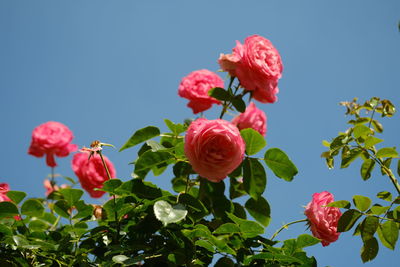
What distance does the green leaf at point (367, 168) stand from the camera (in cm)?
135

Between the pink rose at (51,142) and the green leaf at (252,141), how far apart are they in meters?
1.45

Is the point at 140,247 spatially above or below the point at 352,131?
below

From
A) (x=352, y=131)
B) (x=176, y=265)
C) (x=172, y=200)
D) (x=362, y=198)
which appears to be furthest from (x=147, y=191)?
(x=352, y=131)

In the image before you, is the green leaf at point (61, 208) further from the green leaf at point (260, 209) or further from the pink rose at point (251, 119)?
A: the pink rose at point (251, 119)

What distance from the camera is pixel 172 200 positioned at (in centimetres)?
116

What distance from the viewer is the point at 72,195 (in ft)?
4.19

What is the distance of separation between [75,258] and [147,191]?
27 centimetres

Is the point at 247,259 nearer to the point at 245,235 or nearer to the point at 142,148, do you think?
the point at 245,235

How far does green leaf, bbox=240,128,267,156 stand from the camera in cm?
121

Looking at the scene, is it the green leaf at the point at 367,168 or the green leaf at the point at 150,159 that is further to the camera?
the green leaf at the point at 367,168

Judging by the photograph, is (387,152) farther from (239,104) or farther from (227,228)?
(227,228)

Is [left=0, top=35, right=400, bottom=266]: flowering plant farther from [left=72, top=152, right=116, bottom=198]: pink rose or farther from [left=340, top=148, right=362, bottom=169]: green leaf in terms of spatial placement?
[left=72, top=152, right=116, bottom=198]: pink rose

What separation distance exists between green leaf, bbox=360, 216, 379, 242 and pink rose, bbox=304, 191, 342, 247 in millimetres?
99

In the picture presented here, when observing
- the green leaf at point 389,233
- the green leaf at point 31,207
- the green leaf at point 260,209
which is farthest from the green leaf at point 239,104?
the green leaf at point 31,207
